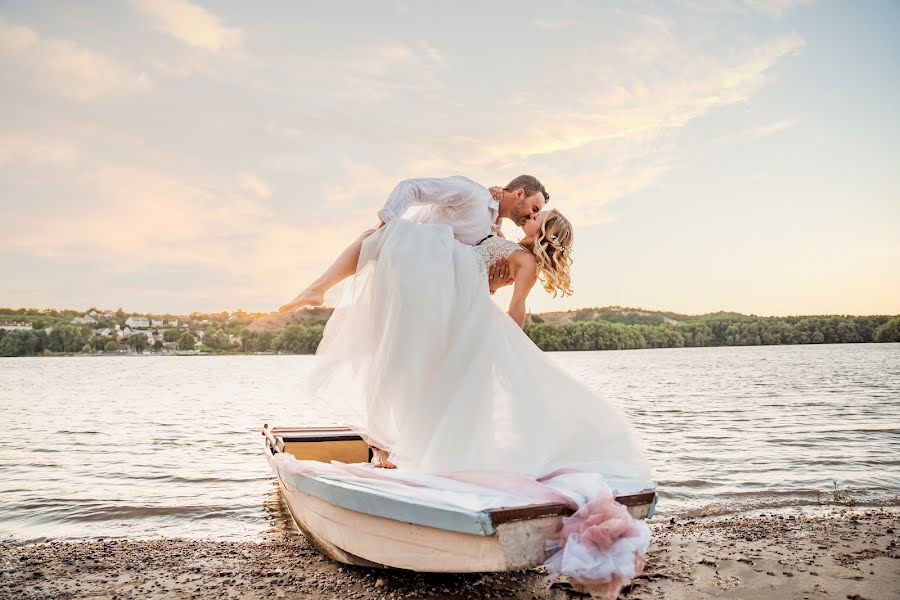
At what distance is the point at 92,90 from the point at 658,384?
2417cm

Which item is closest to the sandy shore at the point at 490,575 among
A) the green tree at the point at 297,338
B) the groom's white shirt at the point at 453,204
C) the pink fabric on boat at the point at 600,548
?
the pink fabric on boat at the point at 600,548

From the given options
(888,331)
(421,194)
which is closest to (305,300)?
(421,194)

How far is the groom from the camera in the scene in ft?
13.9

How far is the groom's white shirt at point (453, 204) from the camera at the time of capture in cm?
418

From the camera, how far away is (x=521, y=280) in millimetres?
4191

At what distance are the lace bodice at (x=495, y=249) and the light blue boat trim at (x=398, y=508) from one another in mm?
1714

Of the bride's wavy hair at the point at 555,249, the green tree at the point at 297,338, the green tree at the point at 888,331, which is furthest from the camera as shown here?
the green tree at the point at 888,331

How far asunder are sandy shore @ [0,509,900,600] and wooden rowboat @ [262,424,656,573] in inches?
17.8

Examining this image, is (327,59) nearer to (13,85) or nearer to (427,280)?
(13,85)

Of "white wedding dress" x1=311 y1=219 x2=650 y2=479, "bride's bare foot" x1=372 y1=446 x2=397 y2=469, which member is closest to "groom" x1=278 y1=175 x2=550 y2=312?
"white wedding dress" x1=311 y1=219 x2=650 y2=479

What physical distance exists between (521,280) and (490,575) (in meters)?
1.94

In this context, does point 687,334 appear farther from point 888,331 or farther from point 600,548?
point 600,548

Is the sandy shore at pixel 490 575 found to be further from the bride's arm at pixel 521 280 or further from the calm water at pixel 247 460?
the bride's arm at pixel 521 280

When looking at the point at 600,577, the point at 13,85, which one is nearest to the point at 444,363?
the point at 600,577
